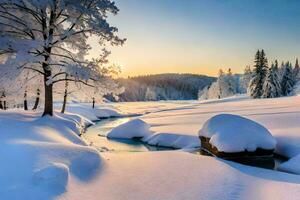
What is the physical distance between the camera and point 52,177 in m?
8.40

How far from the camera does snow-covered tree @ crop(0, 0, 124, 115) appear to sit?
15789mm

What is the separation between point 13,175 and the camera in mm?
8500

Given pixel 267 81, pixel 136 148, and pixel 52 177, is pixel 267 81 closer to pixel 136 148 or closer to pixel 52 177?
pixel 136 148

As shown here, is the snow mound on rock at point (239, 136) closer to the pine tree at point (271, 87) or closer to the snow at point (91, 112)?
the snow at point (91, 112)

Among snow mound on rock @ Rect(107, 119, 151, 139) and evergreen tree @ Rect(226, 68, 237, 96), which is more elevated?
evergreen tree @ Rect(226, 68, 237, 96)

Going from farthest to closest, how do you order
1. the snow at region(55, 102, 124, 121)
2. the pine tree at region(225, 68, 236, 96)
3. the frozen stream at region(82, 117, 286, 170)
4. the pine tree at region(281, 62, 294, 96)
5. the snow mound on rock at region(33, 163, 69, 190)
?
the pine tree at region(225, 68, 236, 96) < the pine tree at region(281, 62, 294, 96) < the snow at region(55, 102, 124, 121) < the frozen stream at region(82, 117, 286, 170) < the snow mound on rock at region(33, 163, 69, 190)

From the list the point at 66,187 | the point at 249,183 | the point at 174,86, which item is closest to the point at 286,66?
the point at 249,183

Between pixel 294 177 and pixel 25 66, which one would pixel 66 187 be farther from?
pixel 25 66

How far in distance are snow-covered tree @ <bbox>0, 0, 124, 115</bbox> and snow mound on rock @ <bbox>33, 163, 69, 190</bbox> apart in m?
7.86

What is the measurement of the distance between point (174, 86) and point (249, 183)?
16488cm

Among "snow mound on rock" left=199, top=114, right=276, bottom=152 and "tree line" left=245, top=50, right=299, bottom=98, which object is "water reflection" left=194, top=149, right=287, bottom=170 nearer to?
"snow mound on rock" left=199, top=114, right=276, bottom=152

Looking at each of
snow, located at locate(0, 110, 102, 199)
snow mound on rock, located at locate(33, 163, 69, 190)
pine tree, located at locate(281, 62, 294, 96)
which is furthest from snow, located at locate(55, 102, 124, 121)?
snow mound on rock, located at locate(33, 163, 69, 190)

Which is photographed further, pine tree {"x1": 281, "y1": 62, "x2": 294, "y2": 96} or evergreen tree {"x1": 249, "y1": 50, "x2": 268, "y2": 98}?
pine tree {"x1": 281, "y1": 62, "x2": 294, "y2": 96}

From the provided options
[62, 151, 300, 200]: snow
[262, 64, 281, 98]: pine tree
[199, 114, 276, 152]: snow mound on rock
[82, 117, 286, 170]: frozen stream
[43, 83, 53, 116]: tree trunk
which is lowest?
[82, 117, 286, 170]: frozen stream
